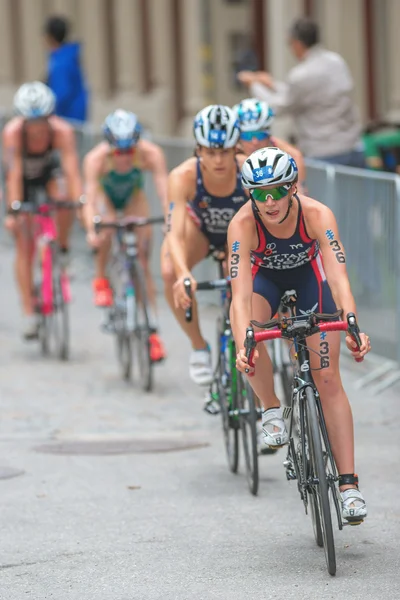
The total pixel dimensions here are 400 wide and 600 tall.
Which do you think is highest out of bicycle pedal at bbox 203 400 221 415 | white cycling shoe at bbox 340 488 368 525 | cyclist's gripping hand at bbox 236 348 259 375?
cyclist's gripping hand at bbox 236 348 259 375

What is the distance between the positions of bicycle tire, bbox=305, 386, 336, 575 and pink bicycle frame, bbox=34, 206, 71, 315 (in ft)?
20.7

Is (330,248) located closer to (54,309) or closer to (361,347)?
(361,347)

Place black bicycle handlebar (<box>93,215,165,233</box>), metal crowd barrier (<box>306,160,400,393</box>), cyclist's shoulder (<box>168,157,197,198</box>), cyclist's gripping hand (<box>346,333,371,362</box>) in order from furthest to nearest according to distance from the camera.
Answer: black bicycle handlebar (<box>93,215,165,233</box>) → metal crowd barrier (<box>306,160,400,393</box>) → cyclist's shoulder (<box>168,157,197,198</box>) → cyclist's gripping hand (<box>346,333,371,362</box>)

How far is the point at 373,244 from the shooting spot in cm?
1203

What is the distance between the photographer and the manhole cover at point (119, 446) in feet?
33.0

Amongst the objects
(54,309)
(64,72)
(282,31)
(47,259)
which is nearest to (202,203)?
(47,259)

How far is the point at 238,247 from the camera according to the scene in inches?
298

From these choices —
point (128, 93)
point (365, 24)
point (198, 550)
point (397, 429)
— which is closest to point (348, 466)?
point (198, 550)

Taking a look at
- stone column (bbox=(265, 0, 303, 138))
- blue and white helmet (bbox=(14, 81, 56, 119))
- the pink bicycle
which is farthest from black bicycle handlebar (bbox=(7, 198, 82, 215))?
stone column (bbox=(265, 0, 303, 138))

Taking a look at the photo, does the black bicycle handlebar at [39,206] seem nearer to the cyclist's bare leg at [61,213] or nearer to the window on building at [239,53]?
the cyclist's bare leg at [61,213]

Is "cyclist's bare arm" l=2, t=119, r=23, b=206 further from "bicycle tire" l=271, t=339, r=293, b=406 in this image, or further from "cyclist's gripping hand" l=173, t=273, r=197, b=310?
"cyclist's gripping hand" l=173, t=273, r=197, b=310

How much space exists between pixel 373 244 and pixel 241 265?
462 centimetres

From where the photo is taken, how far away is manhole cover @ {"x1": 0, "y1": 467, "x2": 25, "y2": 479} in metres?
9.34

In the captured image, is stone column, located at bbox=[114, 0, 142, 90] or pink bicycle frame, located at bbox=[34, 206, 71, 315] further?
stone column, located at bbox=[114, 0, 142, 90]
